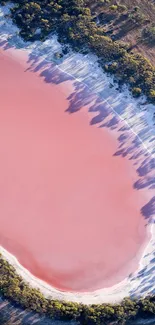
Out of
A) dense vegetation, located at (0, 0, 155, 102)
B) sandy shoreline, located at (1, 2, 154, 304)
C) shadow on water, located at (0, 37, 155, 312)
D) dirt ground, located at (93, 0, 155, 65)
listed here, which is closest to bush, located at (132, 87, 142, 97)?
dense vegetation, located at (0, 0, 155, 102)

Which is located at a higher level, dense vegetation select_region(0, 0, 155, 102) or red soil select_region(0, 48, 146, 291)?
dense vegetation select_region(0, 0, 155, 102)

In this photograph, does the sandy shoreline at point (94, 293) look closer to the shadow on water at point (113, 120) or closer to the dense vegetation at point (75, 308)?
the dense vegetation at point (75, 308)

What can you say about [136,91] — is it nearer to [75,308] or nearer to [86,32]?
[86,32]

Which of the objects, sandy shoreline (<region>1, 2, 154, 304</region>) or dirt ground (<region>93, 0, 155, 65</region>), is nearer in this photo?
sandy shoreline (<region>1, 2, 154, 304</region>)

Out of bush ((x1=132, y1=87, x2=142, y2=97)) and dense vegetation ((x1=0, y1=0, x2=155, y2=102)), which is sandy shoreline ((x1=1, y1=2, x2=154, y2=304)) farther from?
dense vegetation ((x1=0, y1=0, x2=155, y2=102))

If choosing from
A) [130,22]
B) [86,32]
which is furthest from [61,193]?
[130,22]

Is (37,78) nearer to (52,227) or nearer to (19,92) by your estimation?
(19,92)

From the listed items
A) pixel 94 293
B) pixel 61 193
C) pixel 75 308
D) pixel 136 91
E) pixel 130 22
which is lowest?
pixel 75 308

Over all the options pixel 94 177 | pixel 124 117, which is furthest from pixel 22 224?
pixel 124 117
